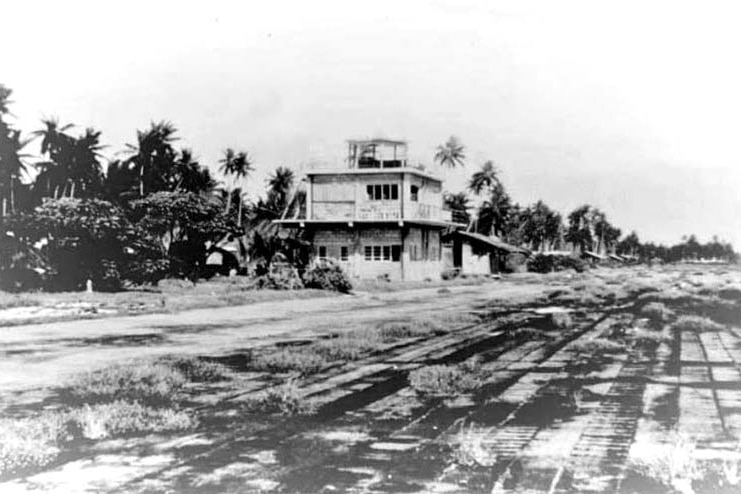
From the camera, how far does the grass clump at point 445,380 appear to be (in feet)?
27.6

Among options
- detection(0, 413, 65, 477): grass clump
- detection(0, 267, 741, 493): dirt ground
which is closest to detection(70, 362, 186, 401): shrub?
detection(0, 267, 741, 493): dirt ground

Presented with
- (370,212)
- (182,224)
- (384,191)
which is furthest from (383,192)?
(182,224)

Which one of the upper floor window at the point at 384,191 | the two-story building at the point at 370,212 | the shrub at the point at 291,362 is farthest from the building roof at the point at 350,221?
the shrub at the point at 291,362

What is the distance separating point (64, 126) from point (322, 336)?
1392 centimetres

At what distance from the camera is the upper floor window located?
37.9 m

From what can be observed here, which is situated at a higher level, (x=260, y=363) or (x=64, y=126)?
(x=64, y=126)

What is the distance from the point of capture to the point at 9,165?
23984 millimetres

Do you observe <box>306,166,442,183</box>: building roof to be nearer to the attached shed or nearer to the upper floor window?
the upper floor window

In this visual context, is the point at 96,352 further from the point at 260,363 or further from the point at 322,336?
the point at 322,336

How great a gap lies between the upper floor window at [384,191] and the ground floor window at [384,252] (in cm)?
235

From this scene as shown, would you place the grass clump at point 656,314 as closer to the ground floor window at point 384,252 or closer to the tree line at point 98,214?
the tree line at point 98,214

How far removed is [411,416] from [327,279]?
22103 millimetres

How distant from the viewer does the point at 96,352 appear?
456 inches

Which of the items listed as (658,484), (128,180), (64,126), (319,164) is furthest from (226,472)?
(319,164)
